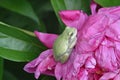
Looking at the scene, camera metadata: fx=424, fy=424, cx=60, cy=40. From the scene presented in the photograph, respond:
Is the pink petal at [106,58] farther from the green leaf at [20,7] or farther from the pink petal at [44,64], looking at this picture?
the green leaf at [20,7]

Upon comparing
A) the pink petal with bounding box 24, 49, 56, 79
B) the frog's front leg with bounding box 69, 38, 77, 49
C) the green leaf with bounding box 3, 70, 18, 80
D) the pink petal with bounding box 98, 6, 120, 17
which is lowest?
the green leaf with bounding box 3, 70, 18, 80

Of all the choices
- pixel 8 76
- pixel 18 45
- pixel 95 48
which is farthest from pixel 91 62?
pixel 8 76

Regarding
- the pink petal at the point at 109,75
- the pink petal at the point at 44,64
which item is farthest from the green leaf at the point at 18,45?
the pink petal at the point at 109,75

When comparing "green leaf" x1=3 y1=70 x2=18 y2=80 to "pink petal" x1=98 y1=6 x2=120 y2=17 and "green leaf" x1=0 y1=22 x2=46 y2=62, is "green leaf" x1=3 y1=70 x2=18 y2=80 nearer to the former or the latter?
"green leaf" x1=0 y1=22 x2=46 y2=62

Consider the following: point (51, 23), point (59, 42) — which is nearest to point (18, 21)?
point (51, 23)

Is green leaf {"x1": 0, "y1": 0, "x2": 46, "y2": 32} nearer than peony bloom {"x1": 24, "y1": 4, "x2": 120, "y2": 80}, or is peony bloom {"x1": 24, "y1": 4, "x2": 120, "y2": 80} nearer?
peony bloom {"x1": 24, "y1": 4, "x2": 120, "y2": 80}

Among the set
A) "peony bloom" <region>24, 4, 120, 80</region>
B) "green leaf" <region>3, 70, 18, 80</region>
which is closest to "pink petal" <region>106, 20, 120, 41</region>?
"peony bloom" <region>24, 4, 120, 80</region>
